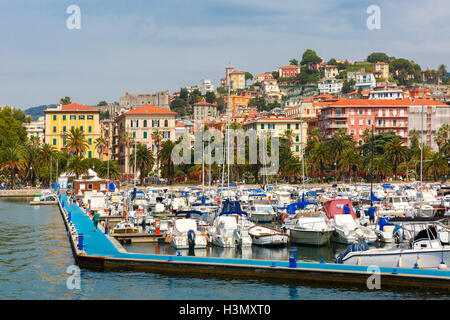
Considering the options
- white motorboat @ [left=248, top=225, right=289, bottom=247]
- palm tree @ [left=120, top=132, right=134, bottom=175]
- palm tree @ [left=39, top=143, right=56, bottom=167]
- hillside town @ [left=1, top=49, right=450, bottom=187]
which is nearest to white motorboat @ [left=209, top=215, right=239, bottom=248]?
white motorboat @ [left=248, top=225, right=289, bottom=247]

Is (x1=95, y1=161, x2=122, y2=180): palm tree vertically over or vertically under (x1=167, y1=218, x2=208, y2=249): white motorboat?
over

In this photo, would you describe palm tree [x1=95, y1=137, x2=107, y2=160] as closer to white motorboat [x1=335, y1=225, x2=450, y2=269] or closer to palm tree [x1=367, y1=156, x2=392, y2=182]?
palm tree [x1=367, y1=156, x2=392, y2=182]

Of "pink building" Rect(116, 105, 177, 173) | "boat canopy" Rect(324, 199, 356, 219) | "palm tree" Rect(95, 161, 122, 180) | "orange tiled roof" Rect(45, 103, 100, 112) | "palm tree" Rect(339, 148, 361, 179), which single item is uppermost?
"orange tiled roof" Rect(45, 103, 100, 112)

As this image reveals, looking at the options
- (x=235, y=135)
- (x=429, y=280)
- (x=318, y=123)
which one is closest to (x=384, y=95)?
(x=318, y=123)

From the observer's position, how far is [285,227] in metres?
43.9

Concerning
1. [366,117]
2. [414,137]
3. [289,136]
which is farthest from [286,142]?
[414,137]

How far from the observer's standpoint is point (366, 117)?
14050cm

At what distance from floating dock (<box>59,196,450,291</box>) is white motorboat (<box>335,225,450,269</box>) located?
1564mm

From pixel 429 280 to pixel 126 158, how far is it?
106358mm

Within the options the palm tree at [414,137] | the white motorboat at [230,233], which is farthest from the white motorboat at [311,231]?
the palm tree at [414,137]

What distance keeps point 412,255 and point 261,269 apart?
6978mm

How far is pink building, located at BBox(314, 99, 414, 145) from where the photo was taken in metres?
140

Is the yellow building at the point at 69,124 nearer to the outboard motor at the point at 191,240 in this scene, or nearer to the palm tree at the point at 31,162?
the palm tree at the point at 31,162
